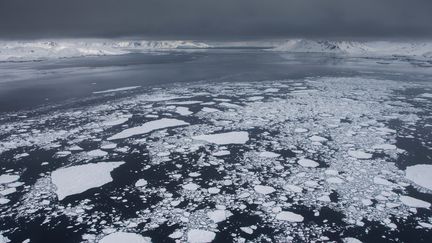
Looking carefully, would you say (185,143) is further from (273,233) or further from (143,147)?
(273,233)

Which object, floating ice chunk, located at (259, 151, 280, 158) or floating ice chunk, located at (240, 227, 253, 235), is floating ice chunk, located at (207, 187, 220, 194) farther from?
floating ice chunk, located at (259, 151, 280, 158)

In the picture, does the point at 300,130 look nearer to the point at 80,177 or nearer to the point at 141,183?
the point at 141,183

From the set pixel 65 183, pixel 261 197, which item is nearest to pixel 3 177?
pixel 65 183

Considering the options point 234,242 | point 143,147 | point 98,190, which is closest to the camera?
point 234,242

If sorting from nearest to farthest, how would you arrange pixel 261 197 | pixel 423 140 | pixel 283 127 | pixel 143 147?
pixel 261 197, pixel 143 147, pixel 423 140, pixel 283 127

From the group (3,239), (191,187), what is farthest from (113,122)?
(3,239)

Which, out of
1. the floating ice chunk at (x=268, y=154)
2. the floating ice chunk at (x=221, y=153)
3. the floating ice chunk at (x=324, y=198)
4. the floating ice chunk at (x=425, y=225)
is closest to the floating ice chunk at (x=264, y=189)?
the floating ice chunk at (x=324, y=198)
